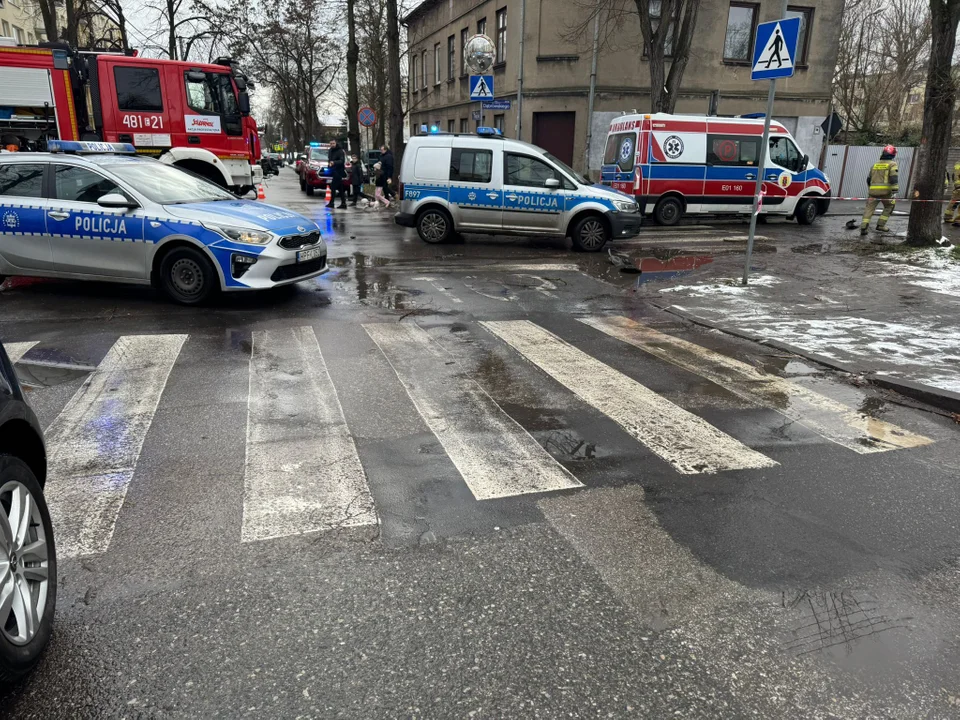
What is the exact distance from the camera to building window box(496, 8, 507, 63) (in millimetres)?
27250

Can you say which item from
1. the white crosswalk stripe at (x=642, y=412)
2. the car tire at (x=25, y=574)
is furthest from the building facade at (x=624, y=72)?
the car tire at (x=25, y=574)

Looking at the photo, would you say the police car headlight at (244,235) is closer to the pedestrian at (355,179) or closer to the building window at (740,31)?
the pedestrian at (355,179)

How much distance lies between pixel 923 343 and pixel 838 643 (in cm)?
579

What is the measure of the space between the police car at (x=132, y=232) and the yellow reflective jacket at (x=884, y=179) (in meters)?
13.8

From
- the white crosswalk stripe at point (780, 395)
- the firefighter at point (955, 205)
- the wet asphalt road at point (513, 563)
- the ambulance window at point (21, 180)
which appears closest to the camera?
the wet asphalt road at point (513, 563)

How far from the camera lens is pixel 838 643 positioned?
2805 mm

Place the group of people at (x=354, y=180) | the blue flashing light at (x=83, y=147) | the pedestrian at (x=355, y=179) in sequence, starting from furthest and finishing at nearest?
the pedestrian at (x=355, y=179) < the group of people at (x=354, y=180) < the blue flashing light at (x=83, y=147)

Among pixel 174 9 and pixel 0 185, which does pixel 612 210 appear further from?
pixel 174 9

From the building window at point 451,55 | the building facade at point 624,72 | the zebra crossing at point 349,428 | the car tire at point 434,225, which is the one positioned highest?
the building window at point 451,55

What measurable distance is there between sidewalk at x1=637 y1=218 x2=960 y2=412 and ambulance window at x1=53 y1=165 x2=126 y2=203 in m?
7.20

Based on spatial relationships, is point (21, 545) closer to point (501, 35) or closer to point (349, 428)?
point (349, 428)

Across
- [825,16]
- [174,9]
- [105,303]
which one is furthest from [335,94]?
[105,303]

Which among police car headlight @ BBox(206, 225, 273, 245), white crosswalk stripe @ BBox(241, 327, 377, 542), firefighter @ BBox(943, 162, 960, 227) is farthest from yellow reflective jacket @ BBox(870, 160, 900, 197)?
white crosswalk stripe @ BBox(241, 327, 377, 542)

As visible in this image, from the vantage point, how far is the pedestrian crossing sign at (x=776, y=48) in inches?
344
